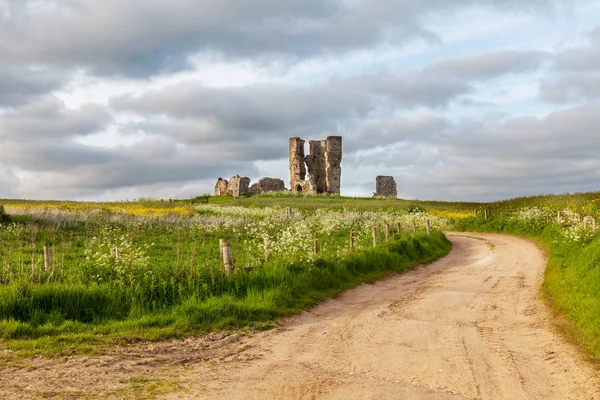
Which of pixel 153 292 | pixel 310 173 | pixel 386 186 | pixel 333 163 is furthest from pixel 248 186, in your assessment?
pixel 153 292

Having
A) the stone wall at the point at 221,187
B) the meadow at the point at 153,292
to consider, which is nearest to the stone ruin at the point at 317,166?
the stone wall at the point at 221,187

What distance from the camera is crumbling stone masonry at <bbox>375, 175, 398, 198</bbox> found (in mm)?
87750

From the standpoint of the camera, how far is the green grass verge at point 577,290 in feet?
35.9

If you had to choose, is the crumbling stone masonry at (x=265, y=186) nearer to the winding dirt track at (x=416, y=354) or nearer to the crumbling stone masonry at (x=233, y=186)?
the crumbling stone masonry at (x=233, y=186)

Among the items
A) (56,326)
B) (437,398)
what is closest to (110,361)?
(56,326)

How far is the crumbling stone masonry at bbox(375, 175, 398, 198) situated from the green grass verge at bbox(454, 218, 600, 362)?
61158mm

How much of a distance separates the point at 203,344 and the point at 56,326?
3.22 metres

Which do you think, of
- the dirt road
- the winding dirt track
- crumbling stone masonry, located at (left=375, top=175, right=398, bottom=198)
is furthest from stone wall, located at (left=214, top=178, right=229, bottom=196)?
the dirt road

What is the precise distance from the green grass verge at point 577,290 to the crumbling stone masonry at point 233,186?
2489 inches

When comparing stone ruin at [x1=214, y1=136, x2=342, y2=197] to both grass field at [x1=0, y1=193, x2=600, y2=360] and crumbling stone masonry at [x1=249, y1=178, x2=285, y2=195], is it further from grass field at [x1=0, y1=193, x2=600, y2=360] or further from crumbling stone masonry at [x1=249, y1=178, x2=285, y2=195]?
grass field at [x1=0, y1=193, x2=600, y2=360]

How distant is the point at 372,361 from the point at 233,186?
79375 millimetres

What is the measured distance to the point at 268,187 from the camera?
87250 mm

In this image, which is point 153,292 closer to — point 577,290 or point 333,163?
point 577,290

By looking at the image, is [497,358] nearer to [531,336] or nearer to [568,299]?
[531,336]
